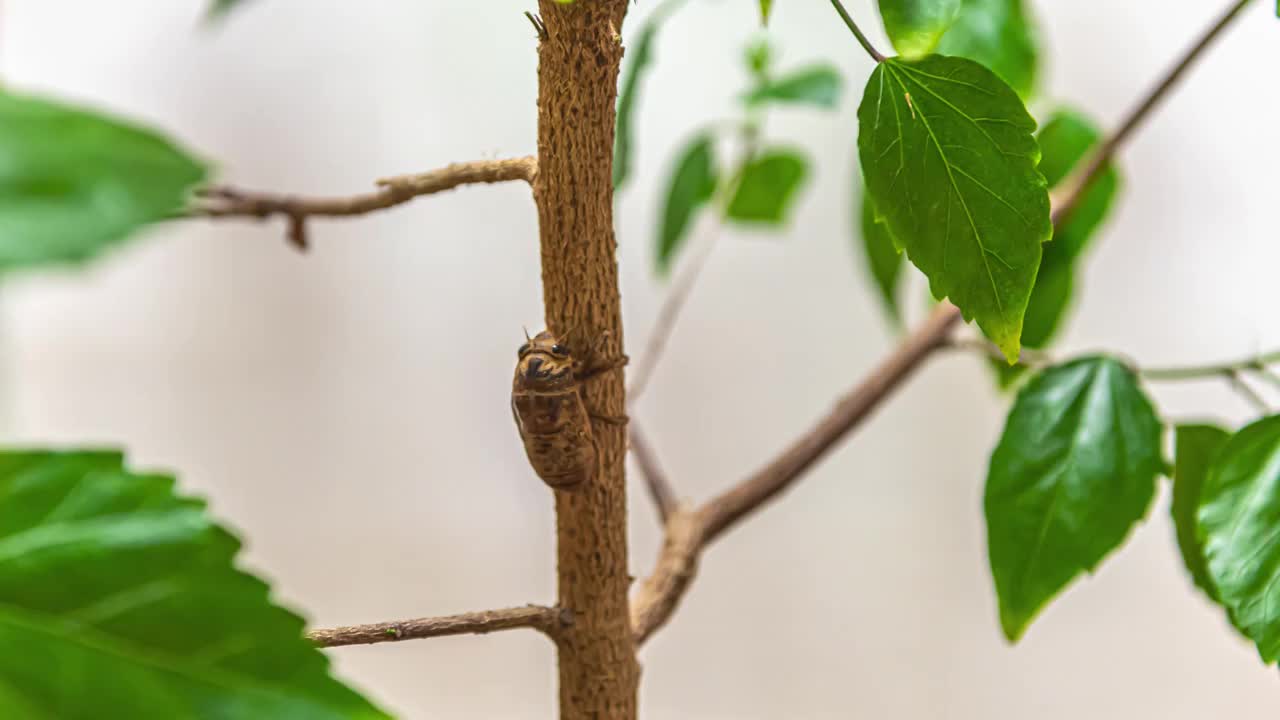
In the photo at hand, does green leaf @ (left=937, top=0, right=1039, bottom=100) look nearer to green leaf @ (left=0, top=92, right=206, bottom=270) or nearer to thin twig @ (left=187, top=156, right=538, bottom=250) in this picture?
thin twig @ (left=187, top=156, right=538, bottom=250)

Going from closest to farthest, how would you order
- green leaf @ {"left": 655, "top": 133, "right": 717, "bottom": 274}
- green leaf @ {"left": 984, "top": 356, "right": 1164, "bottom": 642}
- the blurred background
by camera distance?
green leaf @ {"left": 984, "top": 356, "right": 1164, "bottom": 642}
green leaf @ {"left": 655, "top": 133, "right": 717, "bottom": 274}
the blurred background

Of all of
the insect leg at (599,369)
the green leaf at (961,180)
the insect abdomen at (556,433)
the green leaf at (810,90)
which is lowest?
the insect abdomen at (556,433)

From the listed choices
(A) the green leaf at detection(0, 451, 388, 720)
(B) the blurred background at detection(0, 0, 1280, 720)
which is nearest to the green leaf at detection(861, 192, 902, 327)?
(B) the blurred background at detection(0, 0, 1280, 720)

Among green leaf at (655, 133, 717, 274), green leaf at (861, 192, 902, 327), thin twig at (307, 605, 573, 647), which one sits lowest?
thin twig at (307, 605, 573, 647)

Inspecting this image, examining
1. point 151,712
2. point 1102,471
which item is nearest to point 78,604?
point 151,712

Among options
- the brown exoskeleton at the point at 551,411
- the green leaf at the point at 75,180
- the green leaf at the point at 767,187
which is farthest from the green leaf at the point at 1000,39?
the green leaf at the point at 75,180

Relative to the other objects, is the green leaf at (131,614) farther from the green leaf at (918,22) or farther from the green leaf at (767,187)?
the green leaf at (767,187)

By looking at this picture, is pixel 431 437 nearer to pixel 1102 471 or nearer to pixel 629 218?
pixel 629 218
